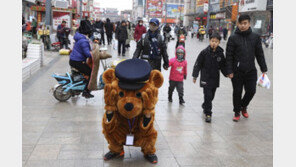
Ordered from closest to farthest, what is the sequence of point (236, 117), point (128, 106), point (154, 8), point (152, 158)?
point (128, 106) < point (152, 158) < point (236, 117) < point (154, 8)

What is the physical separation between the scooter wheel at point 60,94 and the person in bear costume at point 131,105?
320 cm

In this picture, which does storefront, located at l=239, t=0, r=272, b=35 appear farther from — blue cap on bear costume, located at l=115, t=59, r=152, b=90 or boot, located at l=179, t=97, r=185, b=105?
blue cap on bear costume, located at l=115, t=59, r=152, b=90

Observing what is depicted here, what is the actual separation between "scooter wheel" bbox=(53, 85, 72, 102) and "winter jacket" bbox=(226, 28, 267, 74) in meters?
3.46

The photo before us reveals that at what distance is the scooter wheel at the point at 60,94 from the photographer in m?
6.91

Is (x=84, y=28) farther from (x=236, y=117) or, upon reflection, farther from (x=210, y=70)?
(x=236, y=117)

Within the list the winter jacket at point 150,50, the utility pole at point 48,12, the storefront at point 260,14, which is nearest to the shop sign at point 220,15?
the storefront at point 260,14

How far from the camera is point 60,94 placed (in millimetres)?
6938

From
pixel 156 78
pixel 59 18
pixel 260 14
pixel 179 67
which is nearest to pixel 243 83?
pixel 179 67

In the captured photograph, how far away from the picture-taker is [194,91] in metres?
8.59

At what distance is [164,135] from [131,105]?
1.72 m

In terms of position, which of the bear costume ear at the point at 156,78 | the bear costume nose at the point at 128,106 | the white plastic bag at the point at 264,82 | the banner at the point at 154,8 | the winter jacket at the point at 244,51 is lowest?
the bear costume nose at the point at 128,106

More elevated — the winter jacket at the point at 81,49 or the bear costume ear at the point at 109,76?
the winter jacket at the point at 81,49

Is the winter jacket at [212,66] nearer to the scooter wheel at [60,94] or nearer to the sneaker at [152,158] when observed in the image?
the sneaker at [152,158]

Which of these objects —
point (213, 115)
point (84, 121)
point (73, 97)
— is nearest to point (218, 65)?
point (213, 115)
